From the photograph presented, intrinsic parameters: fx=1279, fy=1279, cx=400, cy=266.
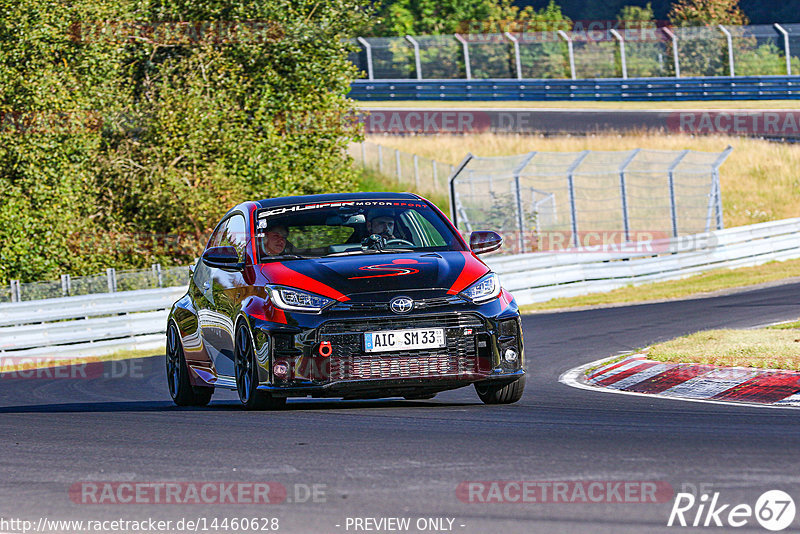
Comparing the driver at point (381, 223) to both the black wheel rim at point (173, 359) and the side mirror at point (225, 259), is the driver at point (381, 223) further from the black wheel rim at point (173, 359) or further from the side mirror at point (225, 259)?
the black wheel rim at point (173, 359)

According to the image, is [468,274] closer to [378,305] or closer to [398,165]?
[378,305]

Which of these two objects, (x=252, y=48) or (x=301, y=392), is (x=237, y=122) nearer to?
(x=252, y=48)

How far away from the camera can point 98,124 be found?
28766 millimetres

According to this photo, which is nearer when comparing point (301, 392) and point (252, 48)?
point (301, 392)

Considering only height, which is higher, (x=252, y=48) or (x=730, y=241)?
(x=252, y=48)

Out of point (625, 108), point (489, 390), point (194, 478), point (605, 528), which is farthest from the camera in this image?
point (625, 108)

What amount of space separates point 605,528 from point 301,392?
403cm

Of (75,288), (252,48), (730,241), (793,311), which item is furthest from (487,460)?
(252,48)

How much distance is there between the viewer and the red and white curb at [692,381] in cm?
958
